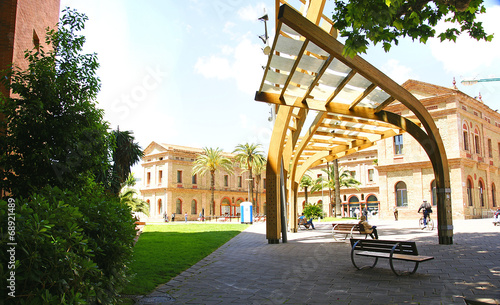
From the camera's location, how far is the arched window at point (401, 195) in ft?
118

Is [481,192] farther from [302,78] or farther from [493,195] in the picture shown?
[302,78]

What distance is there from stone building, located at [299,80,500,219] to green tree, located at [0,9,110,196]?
3158cm

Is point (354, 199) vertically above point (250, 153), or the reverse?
point (250, 153)

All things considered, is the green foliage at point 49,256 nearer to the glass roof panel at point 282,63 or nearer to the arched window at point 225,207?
the glass roof panel at point 282,63

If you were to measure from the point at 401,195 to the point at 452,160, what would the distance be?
567 cm

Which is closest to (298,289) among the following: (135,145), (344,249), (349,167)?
(344,249)

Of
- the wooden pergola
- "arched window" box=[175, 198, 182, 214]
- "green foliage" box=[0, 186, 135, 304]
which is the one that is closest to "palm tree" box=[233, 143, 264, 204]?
"arched window" box=[175, 198, 182, 214]

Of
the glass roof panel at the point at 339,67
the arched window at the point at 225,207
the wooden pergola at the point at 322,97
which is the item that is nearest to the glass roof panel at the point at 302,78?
the wooden pergola at the point at 322,97

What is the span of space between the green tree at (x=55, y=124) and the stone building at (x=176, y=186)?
54.7m

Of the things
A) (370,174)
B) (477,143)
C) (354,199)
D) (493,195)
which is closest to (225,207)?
(354,199)

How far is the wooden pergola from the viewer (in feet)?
27.2

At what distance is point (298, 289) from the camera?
6.21m

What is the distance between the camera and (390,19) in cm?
521

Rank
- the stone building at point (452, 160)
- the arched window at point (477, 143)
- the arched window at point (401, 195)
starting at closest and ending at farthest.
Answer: the stone building at point (452, 160)
the arched window at point (401, 195)
the arched window at point (477, 143)
